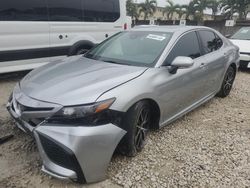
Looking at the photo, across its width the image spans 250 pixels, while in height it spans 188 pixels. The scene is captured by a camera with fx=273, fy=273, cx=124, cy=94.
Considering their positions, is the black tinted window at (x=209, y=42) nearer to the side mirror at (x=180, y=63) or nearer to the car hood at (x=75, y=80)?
the side mirror at (x=180, y=63)

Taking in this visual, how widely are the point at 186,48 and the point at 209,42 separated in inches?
38.5

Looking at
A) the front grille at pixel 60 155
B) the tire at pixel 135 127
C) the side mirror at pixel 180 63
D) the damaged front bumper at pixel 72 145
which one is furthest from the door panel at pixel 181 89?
the front grille at pixel 60 155

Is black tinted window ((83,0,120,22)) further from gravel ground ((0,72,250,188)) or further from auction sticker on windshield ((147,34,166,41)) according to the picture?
gravel ground ((0,72,250,188))

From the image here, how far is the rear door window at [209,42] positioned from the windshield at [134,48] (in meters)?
0.91

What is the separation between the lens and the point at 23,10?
5488 millimetres

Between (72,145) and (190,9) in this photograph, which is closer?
(72,145)

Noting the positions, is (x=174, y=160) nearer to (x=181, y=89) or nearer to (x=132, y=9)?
(x=181, y=89)

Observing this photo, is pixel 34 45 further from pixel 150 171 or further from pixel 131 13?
pixel 131 13

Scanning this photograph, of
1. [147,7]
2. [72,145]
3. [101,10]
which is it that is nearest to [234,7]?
[147,7]

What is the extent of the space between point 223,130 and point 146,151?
55.9 inches

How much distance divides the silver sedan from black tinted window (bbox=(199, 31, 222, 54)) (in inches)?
1.0

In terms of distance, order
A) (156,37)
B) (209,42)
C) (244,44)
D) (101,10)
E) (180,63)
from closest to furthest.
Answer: (180,63)
(156,37)
(209,42)
(101,10)
(244,44)

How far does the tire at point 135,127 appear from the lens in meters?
2.82

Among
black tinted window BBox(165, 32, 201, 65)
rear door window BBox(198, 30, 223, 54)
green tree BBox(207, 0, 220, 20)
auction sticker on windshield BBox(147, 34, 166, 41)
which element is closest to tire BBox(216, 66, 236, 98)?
rear door window BBox(198, 30, 223, 54)
